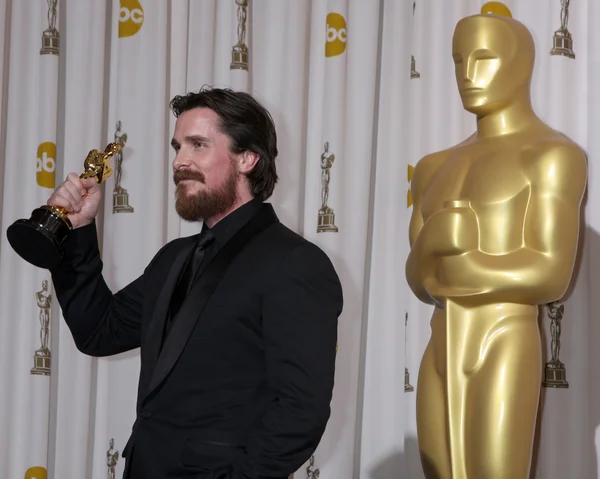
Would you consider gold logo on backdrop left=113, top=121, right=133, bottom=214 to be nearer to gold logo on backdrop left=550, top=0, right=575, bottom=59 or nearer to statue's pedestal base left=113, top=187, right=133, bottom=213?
statue's pedestal base left=113, top=187, right=133, bottom=213

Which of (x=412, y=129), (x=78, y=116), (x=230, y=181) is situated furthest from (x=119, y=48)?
(x=230, y=181)

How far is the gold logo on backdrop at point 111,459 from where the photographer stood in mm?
2473

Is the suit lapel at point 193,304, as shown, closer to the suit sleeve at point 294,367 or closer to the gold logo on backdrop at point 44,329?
the suit sleeve at point 294,367

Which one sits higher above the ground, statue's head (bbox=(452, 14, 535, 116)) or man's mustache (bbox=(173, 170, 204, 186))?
statue's head (bbox=(452, 14, 535, 116))

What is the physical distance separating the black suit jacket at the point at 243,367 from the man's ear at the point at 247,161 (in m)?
0.17

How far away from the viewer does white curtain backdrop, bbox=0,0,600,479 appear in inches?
91.4

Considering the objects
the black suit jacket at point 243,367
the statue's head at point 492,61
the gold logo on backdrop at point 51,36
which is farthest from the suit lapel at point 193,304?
the gold logo on backdrop at point 51,36

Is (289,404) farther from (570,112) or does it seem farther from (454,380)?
(570,112)

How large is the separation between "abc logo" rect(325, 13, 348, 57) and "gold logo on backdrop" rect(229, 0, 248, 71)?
9.7 inches

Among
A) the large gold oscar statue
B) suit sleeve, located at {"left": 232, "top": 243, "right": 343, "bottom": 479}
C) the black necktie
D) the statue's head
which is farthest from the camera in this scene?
the statue's head

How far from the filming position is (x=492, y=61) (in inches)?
69.8

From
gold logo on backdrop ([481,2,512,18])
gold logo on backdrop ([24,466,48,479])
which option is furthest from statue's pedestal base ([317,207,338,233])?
gold logo on backdrop ([24,466,48,479])

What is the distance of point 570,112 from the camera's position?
7.01 feet

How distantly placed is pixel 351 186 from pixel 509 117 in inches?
26.7
